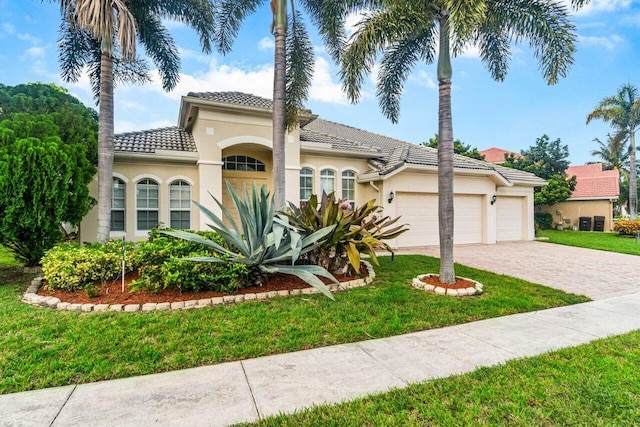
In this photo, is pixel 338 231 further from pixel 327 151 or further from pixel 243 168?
pixel 243 168

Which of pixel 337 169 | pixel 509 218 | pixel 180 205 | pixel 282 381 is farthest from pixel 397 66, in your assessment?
pixel 509 218

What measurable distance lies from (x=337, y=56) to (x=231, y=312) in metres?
8.55

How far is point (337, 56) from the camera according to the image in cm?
1012

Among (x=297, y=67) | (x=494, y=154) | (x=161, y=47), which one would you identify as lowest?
(x=297, y=67)

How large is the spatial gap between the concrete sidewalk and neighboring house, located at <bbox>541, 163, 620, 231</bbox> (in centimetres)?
2800

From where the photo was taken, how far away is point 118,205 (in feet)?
37.1

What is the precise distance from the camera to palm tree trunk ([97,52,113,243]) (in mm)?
8406

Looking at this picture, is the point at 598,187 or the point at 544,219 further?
the point at 598,187

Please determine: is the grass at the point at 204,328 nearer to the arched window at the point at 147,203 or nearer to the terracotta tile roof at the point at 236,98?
the arched window at the point at 147,203

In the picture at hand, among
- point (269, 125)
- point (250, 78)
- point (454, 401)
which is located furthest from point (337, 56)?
point (454, 401)

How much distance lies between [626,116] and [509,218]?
20014 millimetres

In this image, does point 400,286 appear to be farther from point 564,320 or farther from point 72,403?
point 72,403

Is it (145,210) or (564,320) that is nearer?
(564,320)

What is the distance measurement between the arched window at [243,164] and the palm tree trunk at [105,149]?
5.25m
